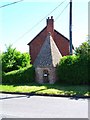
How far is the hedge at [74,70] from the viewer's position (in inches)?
824

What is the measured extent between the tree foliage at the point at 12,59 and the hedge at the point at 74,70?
20.7 feet

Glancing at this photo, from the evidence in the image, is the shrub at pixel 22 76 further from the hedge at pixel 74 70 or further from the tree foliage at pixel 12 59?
the hedge at pixel 74 70

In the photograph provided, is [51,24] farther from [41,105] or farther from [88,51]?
[41,105]

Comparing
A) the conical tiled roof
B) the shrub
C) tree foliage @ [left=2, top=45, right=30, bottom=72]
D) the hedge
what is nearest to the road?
the hedge

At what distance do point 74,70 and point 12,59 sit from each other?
7938 millimetres

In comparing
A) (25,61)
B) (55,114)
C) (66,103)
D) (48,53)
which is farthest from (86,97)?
(25,61)

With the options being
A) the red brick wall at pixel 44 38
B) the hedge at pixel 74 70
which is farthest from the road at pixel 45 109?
the red brick wall at pixel 44 38

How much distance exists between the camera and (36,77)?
23.5 meters

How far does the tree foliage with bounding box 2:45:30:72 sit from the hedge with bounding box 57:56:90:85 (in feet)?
20.7

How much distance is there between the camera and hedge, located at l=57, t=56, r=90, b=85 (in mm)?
20938

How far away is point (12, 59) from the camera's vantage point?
26312mm

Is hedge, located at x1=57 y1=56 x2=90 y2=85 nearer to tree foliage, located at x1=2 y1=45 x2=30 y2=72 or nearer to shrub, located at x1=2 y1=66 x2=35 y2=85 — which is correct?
shrub, located at x1=2 y1=66 x2=35 y2=85

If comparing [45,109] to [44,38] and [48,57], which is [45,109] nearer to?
[48,57]

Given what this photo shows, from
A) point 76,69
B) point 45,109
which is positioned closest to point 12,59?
point 76,69
